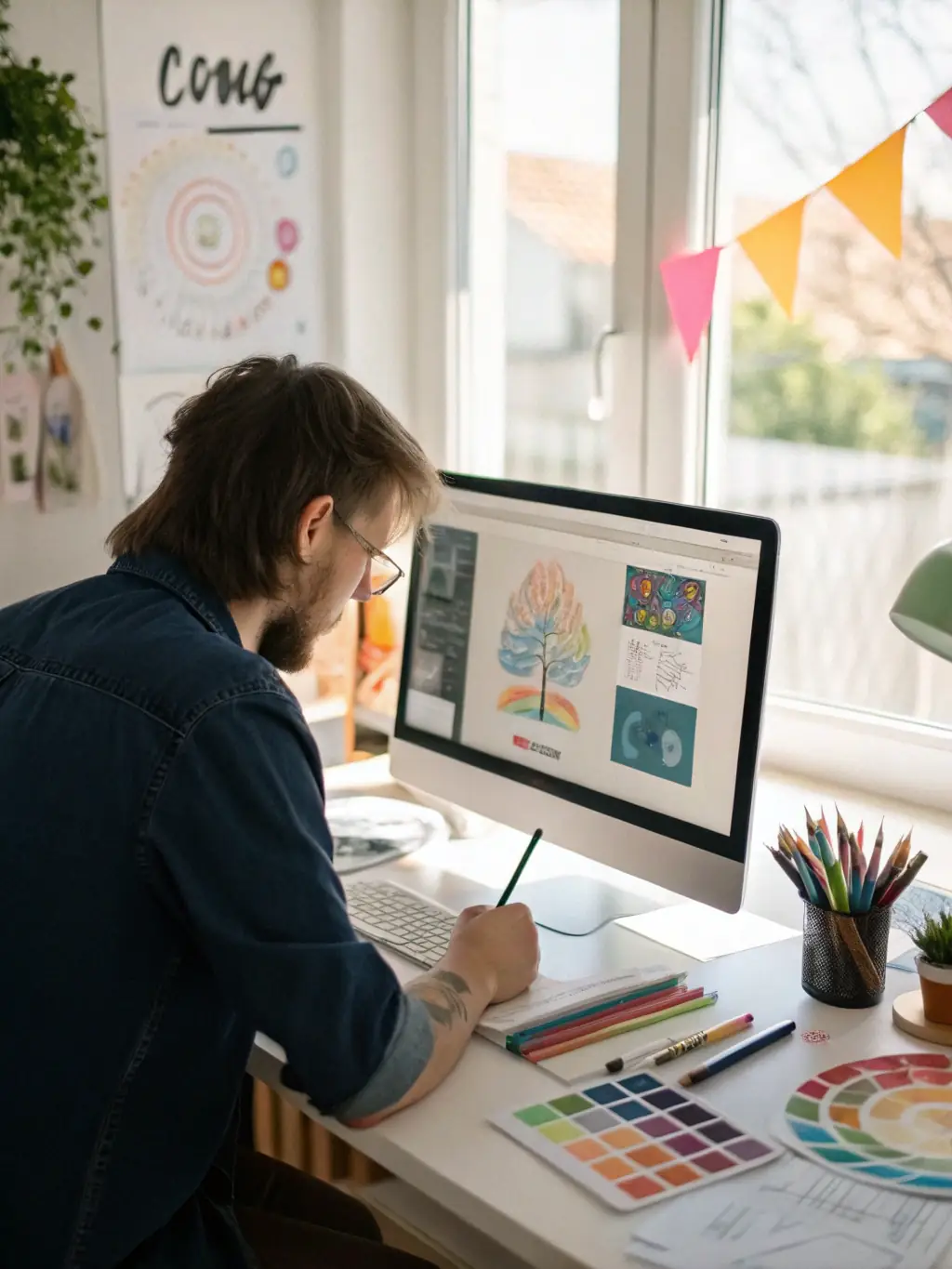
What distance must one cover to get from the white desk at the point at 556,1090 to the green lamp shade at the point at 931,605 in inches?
13.6

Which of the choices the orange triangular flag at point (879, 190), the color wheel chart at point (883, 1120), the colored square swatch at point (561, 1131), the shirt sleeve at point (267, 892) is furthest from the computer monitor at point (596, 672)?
the orange triangular flag at point (879, 190)

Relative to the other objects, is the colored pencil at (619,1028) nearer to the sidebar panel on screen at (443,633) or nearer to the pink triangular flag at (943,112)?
the sidebar panel on screen at (443,633)

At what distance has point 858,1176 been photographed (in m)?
1.04

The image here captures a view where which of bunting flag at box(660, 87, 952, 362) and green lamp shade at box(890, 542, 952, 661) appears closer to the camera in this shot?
green lamp shade at box(890, 542, 952, 661)

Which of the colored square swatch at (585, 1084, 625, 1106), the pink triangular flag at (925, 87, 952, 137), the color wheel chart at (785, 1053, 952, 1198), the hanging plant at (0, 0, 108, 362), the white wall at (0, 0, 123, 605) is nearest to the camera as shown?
the color wheel chart at (785, 1053, 952, 1198)

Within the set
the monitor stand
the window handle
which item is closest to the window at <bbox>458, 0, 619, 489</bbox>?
the window handle

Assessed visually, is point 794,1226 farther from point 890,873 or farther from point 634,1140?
point 890,873

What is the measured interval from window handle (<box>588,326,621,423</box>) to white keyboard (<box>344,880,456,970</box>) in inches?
35.3

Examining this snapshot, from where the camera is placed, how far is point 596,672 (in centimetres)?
155

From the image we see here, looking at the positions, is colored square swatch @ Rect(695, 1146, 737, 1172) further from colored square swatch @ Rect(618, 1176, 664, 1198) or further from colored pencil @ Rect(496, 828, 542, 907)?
colored pencil @ Rect(496, 828, 542, 907)

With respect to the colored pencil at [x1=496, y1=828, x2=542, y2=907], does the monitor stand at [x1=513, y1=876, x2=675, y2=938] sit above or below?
below

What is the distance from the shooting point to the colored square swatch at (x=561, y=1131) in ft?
3.60

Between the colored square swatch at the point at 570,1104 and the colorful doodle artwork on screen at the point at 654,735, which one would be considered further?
the colorful doodle artwork on screen at the point at 654,735

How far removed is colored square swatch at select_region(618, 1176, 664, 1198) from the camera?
40.2 inches
